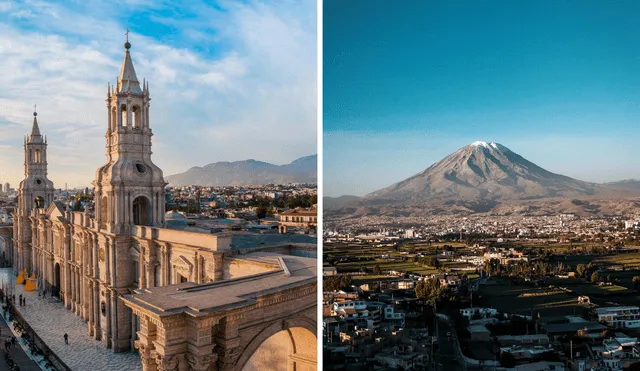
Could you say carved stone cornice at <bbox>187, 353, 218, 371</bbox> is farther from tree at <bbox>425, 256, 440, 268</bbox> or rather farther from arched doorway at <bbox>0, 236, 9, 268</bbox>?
arched doorway at <bbox>0, 236, 9, 268</bbox>

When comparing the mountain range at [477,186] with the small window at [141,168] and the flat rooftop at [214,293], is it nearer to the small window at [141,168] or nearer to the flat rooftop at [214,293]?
the flat rooftop at [214,293]

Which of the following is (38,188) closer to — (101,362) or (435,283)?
(101,362)

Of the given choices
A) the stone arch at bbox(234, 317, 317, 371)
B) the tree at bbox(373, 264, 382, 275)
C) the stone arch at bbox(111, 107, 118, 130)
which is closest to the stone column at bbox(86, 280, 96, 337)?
the stone arch at bbox(111, 107, 118, 130)

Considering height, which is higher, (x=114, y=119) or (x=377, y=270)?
(x=114, y=119)

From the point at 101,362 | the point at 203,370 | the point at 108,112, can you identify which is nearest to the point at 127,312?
the point at 101,362

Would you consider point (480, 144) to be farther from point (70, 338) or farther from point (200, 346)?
point (70, 338)

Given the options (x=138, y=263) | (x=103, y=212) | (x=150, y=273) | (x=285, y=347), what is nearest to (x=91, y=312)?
(x=138, y=263)
